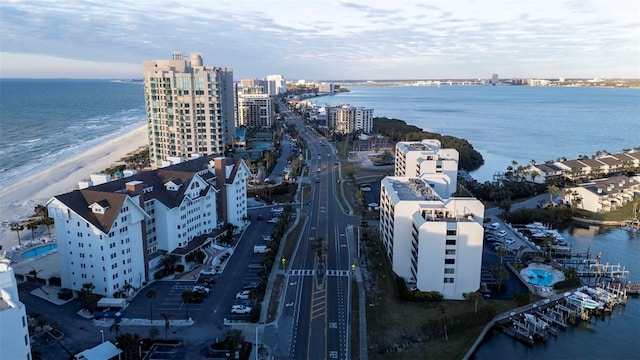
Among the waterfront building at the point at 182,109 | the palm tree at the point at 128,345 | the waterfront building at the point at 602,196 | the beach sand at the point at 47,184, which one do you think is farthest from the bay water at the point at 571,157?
the beach sand at the point at 47,184

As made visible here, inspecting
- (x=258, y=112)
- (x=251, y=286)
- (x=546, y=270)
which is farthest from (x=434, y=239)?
(x=258, y=112)

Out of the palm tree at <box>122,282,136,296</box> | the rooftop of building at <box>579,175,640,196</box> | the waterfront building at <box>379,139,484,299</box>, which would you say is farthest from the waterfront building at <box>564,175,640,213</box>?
the palm tree at <box>122,282,136,296</box>

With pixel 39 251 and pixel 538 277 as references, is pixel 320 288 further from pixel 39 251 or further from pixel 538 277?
pixel 39 251

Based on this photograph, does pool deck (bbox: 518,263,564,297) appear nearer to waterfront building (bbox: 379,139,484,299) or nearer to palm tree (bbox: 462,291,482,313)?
waterfront building (bbox: 379,139,484,299)

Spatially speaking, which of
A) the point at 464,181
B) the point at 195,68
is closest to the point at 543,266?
the point at 464,181

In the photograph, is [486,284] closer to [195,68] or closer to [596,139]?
[195,68]

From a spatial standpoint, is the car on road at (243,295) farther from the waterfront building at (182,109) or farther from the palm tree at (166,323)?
the waterfront building at (182,109)
